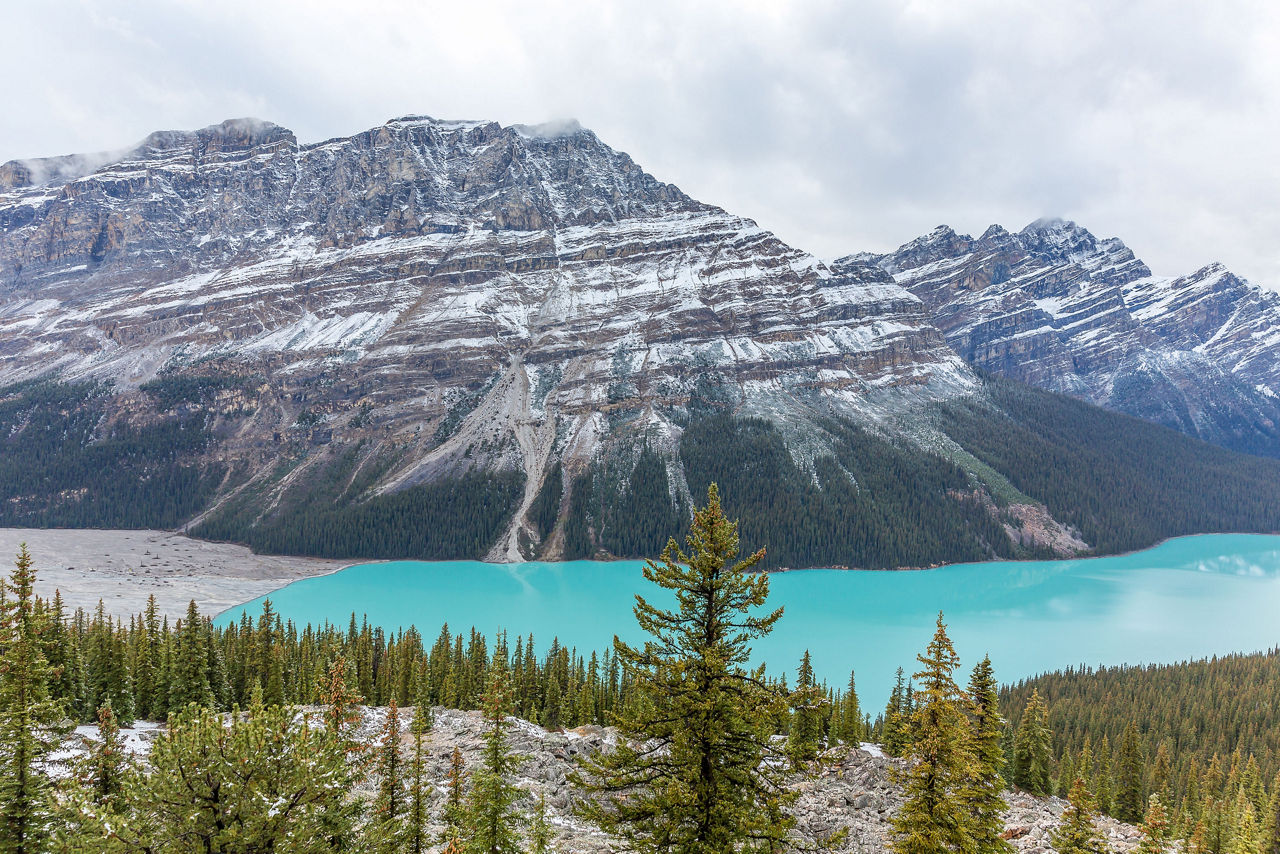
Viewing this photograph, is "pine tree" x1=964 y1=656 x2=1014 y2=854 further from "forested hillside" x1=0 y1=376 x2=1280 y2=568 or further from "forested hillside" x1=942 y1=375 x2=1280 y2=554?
"forested hillside" x1=942 y1=375 x2=1280 y2=554

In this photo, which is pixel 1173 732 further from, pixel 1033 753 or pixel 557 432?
pixel 557 432

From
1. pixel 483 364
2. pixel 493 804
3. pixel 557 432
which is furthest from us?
pixel 483 364

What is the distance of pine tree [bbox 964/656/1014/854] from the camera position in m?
16.4

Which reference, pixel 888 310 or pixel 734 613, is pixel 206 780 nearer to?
pixel 734 613

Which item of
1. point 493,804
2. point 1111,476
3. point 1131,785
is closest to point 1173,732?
point 1131,785

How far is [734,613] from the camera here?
38.9 feet

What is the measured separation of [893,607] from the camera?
312 ft

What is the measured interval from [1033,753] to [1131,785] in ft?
23.3

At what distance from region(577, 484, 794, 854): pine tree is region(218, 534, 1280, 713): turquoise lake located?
177ft

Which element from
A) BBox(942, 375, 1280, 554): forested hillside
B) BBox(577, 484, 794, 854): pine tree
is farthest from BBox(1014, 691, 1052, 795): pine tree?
BBox(942, 375, 1280, 554): forested hillside

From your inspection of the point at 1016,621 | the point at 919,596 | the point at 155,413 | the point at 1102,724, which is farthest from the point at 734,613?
the point at 155,413

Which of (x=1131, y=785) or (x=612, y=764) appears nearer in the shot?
(x=612, y=764)

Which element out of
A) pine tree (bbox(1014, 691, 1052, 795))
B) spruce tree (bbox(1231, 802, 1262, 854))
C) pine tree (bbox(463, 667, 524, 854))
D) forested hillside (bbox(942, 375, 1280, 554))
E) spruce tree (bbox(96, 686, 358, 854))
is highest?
forested hillside (bbox(942, 375, 1280, 554))

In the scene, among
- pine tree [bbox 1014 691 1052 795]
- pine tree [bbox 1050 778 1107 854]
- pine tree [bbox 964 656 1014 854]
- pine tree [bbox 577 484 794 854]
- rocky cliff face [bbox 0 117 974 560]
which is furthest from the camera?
rocky cliff face [bbox 0 117 974 560]
